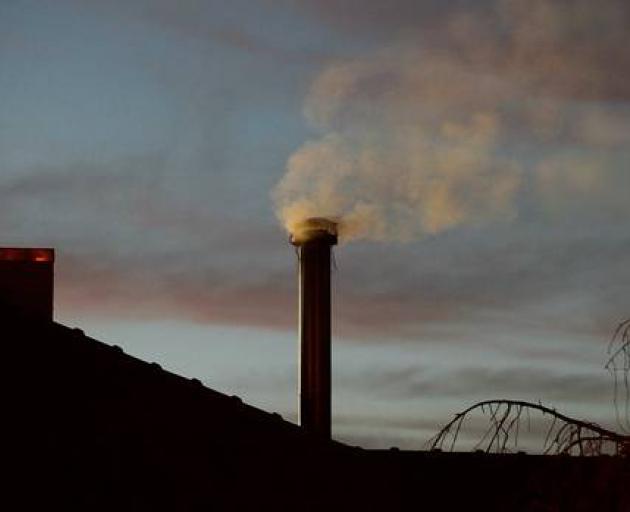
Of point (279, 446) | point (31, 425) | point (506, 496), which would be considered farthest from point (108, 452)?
point (506, 496)

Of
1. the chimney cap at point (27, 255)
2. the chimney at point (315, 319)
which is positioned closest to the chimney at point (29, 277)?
the chimney cap at point (27, 255)

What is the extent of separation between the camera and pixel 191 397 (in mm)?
14414

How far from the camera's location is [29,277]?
16438 mm

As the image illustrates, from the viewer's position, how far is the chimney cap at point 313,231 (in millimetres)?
20047

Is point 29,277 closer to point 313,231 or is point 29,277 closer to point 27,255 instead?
point 27,255

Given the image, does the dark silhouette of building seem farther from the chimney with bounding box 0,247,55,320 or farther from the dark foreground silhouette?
the chimney with bounding box 0,247,55,320

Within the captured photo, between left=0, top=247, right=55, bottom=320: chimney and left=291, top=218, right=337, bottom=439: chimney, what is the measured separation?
4040mm

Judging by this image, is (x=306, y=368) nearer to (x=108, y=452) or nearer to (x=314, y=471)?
(x=314, y=471)

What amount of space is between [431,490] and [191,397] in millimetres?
2941

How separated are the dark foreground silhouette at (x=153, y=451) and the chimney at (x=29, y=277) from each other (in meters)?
2.40

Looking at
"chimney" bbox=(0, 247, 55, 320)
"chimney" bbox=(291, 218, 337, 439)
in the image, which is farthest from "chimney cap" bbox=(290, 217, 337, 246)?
"chimney" bbox=(0, 247, 55, 320)

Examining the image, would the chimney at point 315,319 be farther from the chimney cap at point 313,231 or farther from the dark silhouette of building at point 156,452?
the dark silhouette of building at point 156,452

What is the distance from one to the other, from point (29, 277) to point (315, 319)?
4498mm

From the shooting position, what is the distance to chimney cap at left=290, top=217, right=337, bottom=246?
20.0 meters
